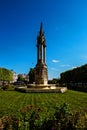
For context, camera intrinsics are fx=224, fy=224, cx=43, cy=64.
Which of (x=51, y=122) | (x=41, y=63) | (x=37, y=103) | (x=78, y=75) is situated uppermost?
(x=78, y=75)

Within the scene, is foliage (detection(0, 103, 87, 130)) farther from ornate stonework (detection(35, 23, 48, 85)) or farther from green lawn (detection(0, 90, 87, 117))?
ornate stonework (detection(35, 23, 48, 85))

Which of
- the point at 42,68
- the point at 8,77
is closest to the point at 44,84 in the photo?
the point at 42,68

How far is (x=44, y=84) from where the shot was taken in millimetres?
43750

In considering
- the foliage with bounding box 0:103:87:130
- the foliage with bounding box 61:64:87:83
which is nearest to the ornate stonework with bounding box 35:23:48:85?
the foliage with bounding box 61:64:87:83

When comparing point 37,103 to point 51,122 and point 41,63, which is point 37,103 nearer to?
point 51,122

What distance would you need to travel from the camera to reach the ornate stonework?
43.8 meters

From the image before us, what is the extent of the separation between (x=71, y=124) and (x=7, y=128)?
8.20 feet

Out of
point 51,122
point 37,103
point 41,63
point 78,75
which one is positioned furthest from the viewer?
point 78,75

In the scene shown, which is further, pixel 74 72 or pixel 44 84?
pixel 74 72

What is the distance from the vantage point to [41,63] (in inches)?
1763

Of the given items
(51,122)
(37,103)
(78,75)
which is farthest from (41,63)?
(51,122)

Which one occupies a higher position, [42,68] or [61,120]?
[42,68]

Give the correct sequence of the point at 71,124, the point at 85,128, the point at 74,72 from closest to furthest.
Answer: the point at 85,128 → the point at 71,124 → the point at 74,72

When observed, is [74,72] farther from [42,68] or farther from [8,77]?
[8,77]
